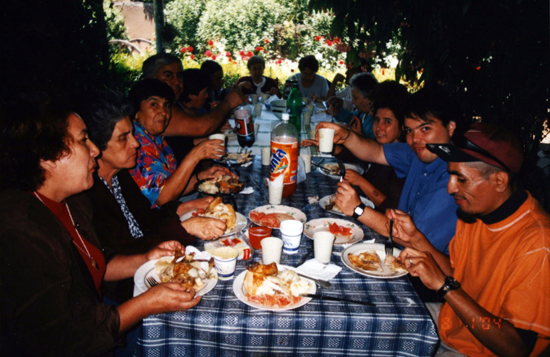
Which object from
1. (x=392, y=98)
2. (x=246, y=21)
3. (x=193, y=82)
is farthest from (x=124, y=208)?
(x=246, y=21)

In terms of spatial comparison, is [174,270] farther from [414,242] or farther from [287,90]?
[287,90]

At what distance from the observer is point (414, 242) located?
2014 mm

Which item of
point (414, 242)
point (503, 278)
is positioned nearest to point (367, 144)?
point (414, 242)

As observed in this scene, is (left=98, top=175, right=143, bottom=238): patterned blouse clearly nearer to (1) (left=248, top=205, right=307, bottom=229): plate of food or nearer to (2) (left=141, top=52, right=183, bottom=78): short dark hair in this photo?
(1) (left=248, top=205, right=307, bottom=229): plate of food

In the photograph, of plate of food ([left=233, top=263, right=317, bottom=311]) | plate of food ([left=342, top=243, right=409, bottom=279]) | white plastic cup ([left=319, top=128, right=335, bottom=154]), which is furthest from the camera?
white plastic cup ([left=319, top=128, right=335, bottom=154])

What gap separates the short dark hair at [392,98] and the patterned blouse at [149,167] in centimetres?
206

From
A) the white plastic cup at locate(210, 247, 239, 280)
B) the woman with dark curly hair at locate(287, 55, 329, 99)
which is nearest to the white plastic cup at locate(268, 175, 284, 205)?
the white plastic cup at locate(210, 247, 239, 280)

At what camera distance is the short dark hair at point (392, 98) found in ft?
10.4

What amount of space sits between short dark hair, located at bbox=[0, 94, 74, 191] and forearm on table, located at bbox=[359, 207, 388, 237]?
166 cm

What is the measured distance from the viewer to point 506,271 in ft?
5.06

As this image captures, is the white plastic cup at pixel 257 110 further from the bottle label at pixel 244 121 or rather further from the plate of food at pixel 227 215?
the plate of food at pixel 227 215

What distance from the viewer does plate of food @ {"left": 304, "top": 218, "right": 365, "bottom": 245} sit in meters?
2.11

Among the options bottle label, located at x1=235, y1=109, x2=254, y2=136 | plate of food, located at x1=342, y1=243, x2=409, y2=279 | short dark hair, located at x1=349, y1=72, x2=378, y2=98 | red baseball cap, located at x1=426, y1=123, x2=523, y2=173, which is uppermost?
short dark hair, located at x1=349, y1=72, x2=378, y2=98

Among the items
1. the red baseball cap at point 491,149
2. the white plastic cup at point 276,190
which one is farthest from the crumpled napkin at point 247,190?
the red baseball cap at point 491,149
